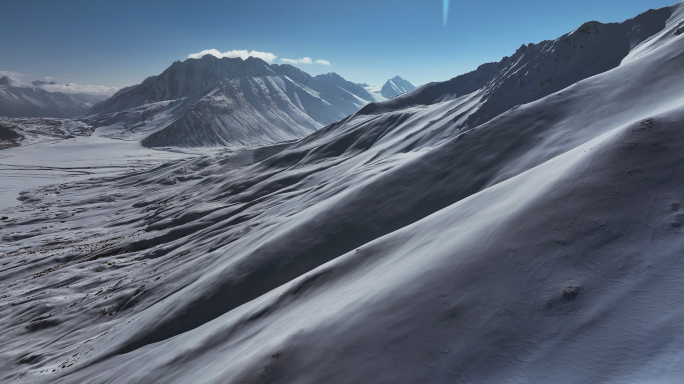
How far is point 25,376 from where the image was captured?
20.5 metres

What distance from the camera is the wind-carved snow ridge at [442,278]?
6.93 metres

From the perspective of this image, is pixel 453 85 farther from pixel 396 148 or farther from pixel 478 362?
pixel 478 362

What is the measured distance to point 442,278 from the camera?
9.53 m

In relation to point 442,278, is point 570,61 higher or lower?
higher

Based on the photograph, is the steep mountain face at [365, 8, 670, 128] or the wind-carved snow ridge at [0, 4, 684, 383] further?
the steep mountain face at [365, 8, 670, 128]

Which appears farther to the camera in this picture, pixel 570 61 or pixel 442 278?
pixel 570 61

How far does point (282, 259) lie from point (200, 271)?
10032mm

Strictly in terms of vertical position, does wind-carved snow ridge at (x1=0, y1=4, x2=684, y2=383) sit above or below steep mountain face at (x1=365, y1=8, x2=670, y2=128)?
below

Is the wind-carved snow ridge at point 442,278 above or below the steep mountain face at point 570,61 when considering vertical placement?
below

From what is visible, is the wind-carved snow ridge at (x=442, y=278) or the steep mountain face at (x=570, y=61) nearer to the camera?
the wind-carved snow ridge at (x=442, y=278)

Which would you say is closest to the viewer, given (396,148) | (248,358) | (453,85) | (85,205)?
(248,358)

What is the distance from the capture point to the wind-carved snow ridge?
693 cm

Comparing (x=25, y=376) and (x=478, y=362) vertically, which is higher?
(x=478, y=362)

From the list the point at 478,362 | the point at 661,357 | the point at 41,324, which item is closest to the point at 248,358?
the point at 478,362
